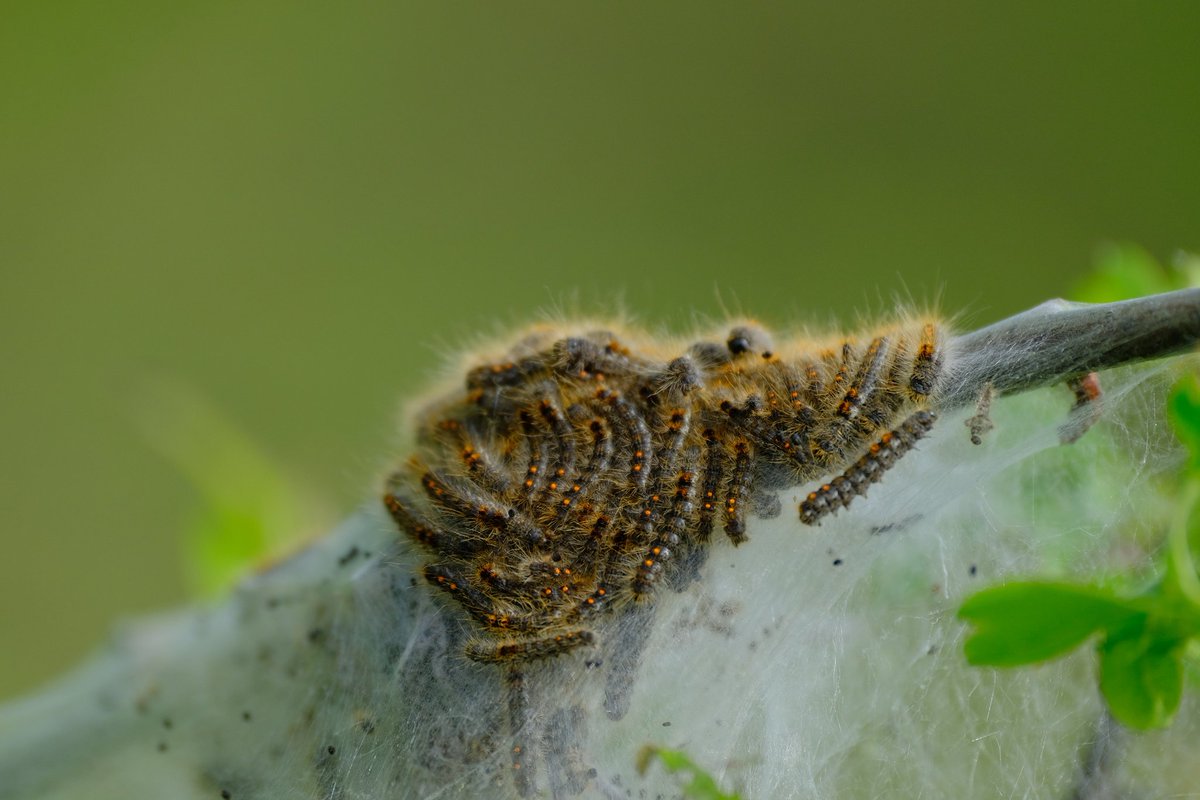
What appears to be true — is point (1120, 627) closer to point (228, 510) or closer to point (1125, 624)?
point (1125, 624)

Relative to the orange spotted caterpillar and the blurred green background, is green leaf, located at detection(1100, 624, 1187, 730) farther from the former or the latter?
the blurred green background

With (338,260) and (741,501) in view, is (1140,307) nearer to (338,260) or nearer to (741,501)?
(741,501)

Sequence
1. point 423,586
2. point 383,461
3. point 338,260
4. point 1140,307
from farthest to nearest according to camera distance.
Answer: point 338,260 < point 383,461 < point 423,586 < point 1140,307

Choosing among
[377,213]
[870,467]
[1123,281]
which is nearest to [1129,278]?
[1123,281]

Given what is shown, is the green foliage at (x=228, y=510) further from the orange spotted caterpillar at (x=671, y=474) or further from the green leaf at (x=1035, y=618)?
the green leaf at (x=1035, y=618)

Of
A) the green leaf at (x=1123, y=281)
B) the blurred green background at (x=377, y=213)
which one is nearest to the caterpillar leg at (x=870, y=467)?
the green leaf at (x=1123, y=281)

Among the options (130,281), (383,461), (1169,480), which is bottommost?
(1169,480)

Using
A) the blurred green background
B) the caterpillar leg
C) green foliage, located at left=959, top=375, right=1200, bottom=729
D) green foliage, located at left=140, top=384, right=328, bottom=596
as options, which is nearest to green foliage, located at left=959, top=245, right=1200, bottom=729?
green foliage, located at left=959, top=375, right=1200, bottom=729

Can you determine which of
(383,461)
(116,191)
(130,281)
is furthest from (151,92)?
(383,461)
